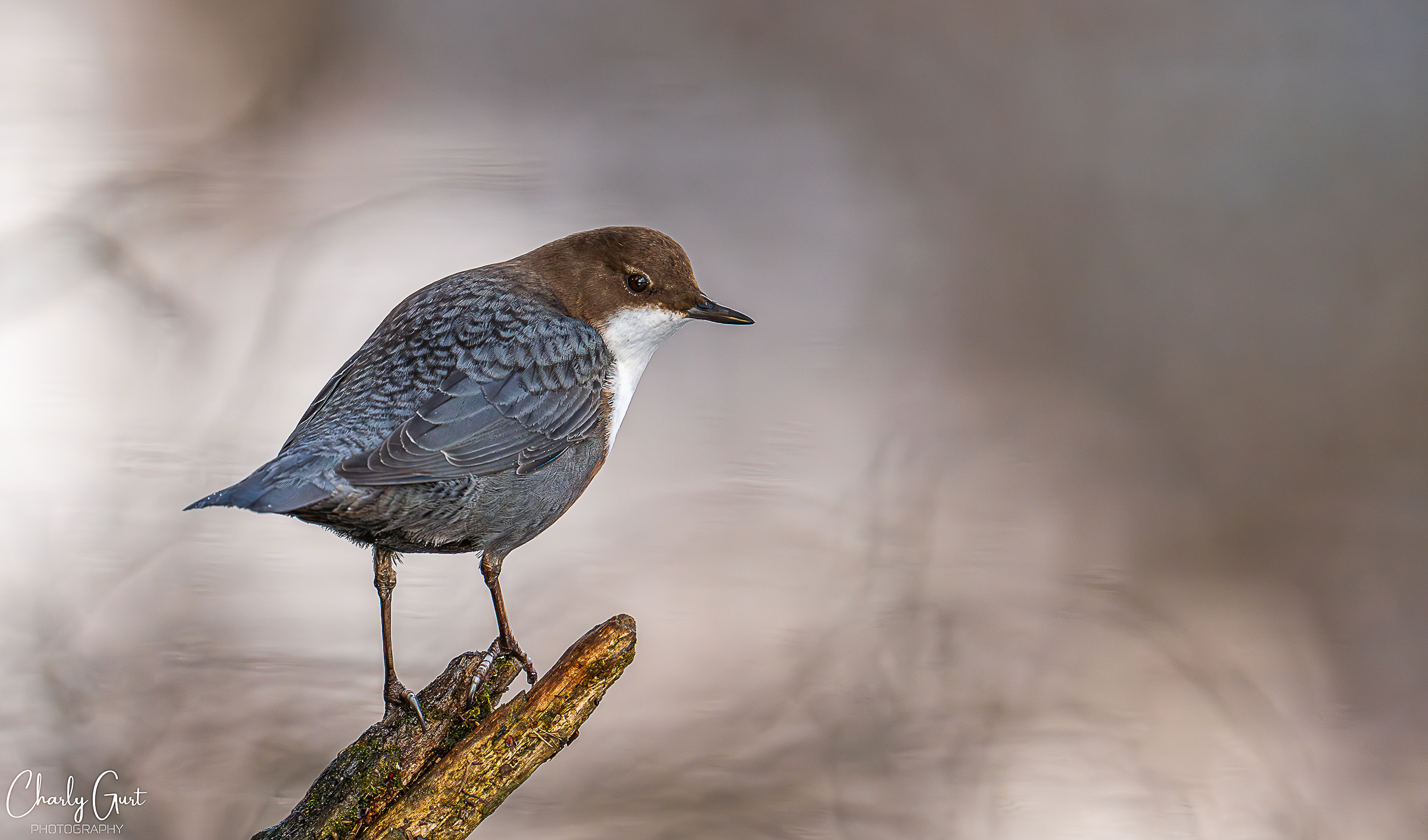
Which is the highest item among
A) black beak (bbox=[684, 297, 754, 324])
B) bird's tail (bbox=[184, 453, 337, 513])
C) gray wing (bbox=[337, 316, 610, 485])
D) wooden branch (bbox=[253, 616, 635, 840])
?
black beak (bbox=[684, 297, 754, 324])

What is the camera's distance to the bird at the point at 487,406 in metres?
1.38

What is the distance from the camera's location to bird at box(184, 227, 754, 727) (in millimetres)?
1382

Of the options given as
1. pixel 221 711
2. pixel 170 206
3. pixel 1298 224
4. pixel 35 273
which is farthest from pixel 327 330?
pixel 1298 224

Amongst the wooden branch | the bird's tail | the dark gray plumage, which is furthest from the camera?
the wooden branch

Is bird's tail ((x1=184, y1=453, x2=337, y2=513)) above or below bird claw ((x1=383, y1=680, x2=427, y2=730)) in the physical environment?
above

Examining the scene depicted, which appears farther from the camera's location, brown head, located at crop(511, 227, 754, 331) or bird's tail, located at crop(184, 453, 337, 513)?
brown head, located at crop(511, 227, 754, 331)

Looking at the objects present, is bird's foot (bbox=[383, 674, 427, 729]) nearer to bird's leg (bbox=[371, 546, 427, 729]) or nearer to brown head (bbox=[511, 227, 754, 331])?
bird's leg (bbox=[371, 546, 427, 729])

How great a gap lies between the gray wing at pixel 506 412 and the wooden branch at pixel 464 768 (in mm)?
291

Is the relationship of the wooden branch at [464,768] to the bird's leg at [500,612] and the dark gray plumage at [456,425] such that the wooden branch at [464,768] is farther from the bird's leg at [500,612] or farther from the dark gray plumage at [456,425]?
the dark gray plumage at [456,425]

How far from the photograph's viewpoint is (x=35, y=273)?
293 centimetres

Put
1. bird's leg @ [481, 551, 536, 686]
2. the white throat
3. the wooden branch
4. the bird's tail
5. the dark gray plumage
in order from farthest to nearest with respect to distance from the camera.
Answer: the white throat
bird's leg @ [481, 551, 536, 686]
the wooden branch
the dark gray plumage
the bird's tail

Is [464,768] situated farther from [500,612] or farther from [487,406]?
[487,406]

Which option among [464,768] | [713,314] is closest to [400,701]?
[464,768]

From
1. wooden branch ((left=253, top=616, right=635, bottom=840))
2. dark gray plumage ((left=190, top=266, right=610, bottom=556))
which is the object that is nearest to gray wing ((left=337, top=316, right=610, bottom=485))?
dark gray plumage ((left=190, top=266, right=610, bottom=556))
